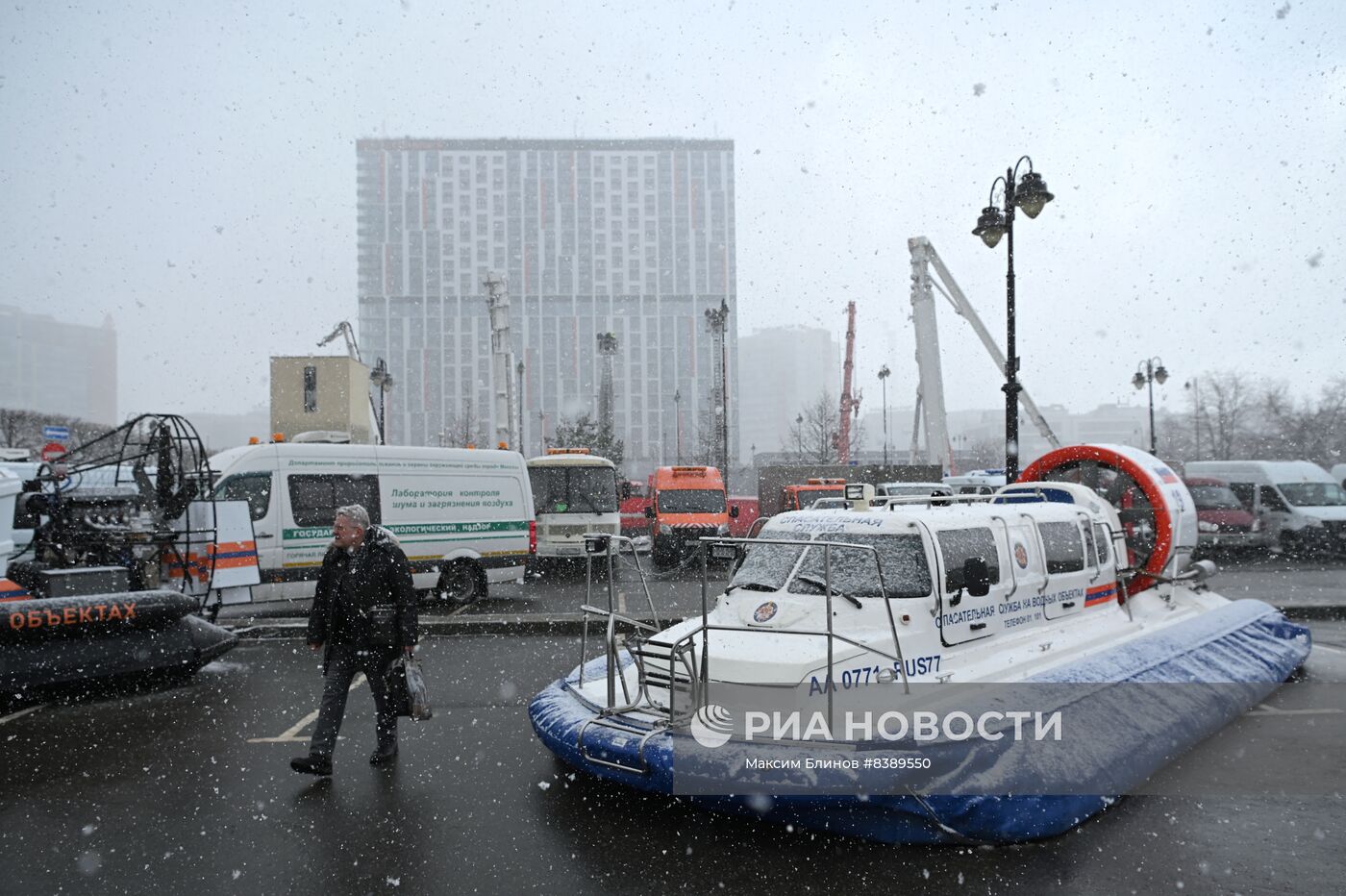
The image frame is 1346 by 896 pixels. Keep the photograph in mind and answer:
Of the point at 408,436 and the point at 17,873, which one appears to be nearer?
the point at 17,873

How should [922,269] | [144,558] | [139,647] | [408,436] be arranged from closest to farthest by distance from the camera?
[139,647] < [144,558] < [922,269] < [408,436]

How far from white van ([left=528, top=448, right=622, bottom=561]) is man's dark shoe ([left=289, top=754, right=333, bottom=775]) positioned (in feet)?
46.8

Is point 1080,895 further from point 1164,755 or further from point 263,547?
point 263,547

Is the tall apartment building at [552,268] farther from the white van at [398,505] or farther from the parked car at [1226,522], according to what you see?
the white van at [398,505]

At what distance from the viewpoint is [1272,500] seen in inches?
915

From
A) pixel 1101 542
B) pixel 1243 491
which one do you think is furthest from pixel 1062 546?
pixel 1243 491

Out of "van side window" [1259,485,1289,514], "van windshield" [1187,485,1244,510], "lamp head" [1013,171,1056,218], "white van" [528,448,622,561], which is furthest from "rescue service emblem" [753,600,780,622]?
"van side window" [1259,485,1289,514]

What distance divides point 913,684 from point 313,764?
413cm

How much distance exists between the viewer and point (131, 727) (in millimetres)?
7375

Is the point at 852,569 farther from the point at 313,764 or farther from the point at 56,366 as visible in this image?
the point at 56,366

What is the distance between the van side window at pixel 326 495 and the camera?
42.7ft

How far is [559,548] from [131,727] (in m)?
13.1

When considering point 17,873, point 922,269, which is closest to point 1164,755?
point 17,873

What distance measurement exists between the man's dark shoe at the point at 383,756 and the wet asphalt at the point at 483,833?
0.12 m
